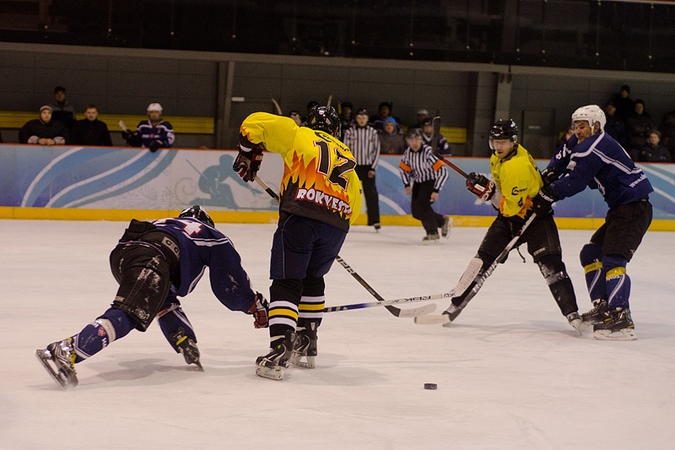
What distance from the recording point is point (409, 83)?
14953 millimetres

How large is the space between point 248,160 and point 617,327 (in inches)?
85.8

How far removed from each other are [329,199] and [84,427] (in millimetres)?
1358

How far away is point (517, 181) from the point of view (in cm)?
502

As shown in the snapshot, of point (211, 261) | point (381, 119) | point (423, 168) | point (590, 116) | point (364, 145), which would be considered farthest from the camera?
point (381, 119)

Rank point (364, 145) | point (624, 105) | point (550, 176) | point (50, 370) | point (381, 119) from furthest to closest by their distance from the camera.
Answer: point (624, 105), point (381, 119), point (364, 145), point (550, 176), point (50, 370)

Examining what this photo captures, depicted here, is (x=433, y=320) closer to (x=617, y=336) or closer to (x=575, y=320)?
(x=575, y=320)

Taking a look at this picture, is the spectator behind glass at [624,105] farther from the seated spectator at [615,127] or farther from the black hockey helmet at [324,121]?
the black hockey helmet at [324,121]

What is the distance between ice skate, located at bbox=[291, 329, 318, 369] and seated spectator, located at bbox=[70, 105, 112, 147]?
24.4ft

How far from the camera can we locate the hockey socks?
11.3 ft

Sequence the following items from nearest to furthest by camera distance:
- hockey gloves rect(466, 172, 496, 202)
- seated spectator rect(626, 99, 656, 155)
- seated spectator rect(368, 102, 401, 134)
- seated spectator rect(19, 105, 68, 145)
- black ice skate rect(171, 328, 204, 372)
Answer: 1. black ice skate rect(171, 328, 204, 372)
2. hockey gloves rect(466, 172, 496, 202)
3. seated spectator rect(19, 105, 68, 145)
4. seated spectator rect(368, 102, 401, 134)
5. seated spectator rect(626, 99, 656, 155)

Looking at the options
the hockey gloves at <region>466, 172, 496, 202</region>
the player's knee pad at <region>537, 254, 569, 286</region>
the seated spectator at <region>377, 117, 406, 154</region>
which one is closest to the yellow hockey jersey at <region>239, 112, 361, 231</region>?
the hockey gloves at <region>466, 172, 496, 202</region>

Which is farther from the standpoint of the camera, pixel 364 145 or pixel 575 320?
pixel 364 145

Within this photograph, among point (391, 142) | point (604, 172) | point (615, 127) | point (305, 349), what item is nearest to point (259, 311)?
point (305, 349)

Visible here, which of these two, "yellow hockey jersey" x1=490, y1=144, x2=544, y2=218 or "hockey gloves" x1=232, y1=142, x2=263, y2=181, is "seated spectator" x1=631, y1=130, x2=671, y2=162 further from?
"hockey gloves" x1=232, y1=142, x2=263, y2=181
